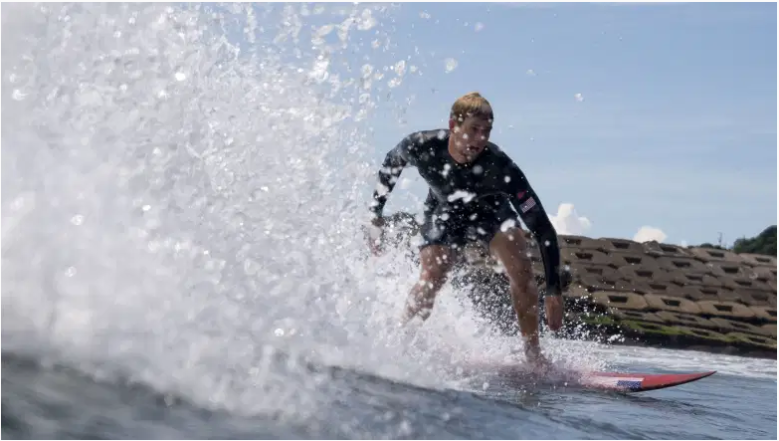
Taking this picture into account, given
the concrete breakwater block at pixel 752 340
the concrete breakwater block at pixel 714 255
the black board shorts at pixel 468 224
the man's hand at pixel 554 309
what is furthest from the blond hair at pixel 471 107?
the concrete breakwater block at pixel 714 255

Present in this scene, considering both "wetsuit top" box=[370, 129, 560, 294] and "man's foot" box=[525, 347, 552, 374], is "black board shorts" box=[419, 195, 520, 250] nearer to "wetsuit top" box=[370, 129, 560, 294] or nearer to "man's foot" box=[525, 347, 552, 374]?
"wetsuit top" box=[370, 129, 560, 294]

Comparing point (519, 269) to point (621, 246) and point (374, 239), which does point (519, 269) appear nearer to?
point (374, 239)

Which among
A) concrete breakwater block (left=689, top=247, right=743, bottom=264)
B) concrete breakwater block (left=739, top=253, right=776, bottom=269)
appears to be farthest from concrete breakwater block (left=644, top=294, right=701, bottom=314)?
concrete breakwater block (left=739, top=253, right=776, bottom=269)

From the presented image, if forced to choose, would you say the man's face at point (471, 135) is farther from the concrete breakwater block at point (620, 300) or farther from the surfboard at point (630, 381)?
the concrete breakwater block at point (620, 300)

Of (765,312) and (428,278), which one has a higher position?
(765,312)

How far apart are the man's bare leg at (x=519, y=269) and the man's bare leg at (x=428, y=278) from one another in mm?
300

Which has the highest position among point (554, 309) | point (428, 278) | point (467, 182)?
point (467, 182)

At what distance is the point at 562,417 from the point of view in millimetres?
4617

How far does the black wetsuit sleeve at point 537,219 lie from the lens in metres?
5.61

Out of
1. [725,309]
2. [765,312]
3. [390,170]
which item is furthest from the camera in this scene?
[765,312]

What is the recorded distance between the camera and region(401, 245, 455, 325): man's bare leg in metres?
5.98

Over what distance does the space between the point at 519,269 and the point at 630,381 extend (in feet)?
3.51

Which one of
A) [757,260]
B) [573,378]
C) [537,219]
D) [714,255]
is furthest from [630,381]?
[757,260]

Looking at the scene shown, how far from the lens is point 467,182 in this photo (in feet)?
18.8
